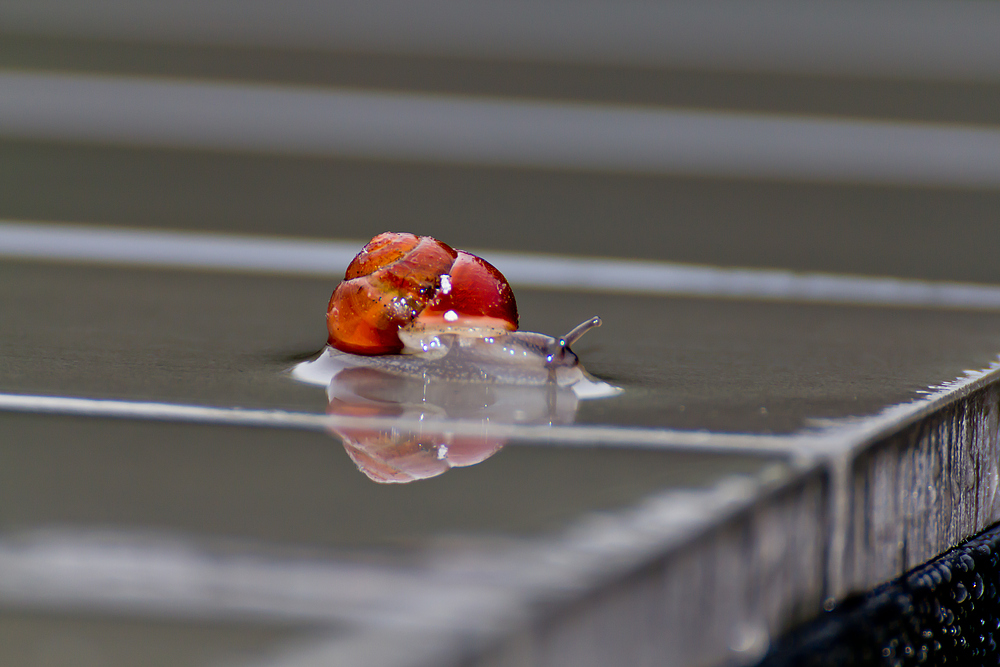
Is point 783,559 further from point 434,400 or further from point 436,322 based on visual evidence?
point 436,322

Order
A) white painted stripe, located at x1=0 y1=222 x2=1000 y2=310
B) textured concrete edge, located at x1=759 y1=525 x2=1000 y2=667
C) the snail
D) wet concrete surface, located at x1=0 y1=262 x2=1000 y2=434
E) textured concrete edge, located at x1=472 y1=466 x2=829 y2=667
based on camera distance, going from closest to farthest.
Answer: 1. textured concrete edge, located at x1=472 y1=466 x2=829 y2=667
2. textured concrete edge, located at x1=759 y1=525 x2=1000 y2=667
3. wet concrete surface, located at x1=0 y1=262 x2=1000 y2=434
4. the snail
5. white painted stripe, located at x1=0 y1=222 x2=1000 y2=310

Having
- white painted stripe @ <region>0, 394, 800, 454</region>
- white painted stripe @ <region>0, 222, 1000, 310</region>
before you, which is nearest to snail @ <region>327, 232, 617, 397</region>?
white painted stripe @ <region>0, 394, 800, 454</region>

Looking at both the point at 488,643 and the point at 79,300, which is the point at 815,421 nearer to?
the point at 488,643

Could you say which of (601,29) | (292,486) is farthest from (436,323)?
(601,29)

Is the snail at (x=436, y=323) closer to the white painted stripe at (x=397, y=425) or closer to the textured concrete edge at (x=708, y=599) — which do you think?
the white painted stripe at (x=397, y=425)

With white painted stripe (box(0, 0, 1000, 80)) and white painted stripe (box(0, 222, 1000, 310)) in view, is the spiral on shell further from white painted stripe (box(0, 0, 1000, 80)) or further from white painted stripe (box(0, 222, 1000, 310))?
white painted stripe (box(0, 0, 1000, 80))

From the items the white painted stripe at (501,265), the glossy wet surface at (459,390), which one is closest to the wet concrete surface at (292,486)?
the glossy wet surface at (459,390)
